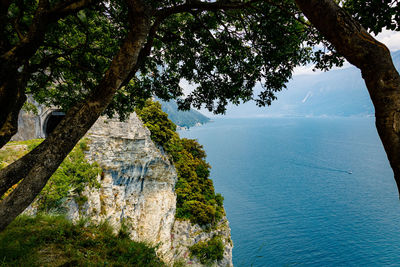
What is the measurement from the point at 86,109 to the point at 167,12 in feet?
11.4

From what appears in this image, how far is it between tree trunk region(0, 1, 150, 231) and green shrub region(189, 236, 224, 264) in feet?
66.5

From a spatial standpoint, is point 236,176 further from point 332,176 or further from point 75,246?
point 75,246

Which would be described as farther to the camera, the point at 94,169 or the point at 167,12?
the point at 94,169

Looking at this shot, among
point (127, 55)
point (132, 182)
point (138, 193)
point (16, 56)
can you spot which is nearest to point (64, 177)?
point (132, 182)

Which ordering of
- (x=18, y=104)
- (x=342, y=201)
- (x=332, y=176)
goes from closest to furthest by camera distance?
(x=18, y=104) < (x=342, y=201) < (x=332, y=176)

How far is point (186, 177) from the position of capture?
81.4ft

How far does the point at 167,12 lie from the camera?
4.96 m

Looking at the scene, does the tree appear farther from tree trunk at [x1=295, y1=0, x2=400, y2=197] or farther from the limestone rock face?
the limestone rock face

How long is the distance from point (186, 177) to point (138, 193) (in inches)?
295

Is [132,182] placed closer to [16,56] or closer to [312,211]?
[16,56]

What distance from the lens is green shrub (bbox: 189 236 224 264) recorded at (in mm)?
19766

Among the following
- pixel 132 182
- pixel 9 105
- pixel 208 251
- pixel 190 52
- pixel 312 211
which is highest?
pixel 190 52

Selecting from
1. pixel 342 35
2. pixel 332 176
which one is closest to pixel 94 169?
pixel 342 35

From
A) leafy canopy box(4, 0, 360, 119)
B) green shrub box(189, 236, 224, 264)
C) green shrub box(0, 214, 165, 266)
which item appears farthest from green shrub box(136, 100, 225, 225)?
green shrub box(0, 214, 165, 266)
